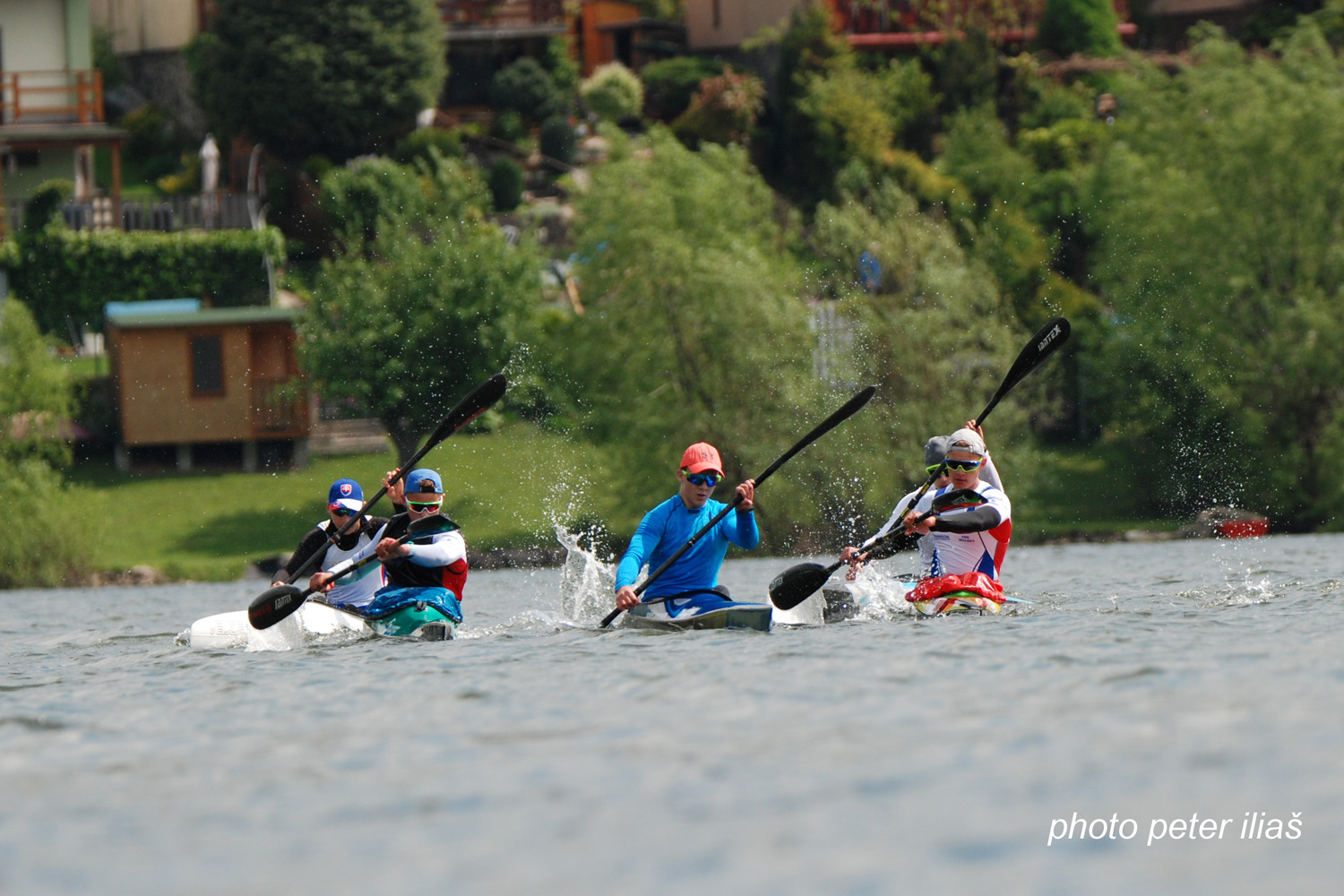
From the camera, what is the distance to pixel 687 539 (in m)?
12.3

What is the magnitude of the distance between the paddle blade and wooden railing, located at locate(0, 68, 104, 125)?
33.6m

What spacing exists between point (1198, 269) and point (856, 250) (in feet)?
19.9

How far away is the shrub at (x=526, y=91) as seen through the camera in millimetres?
49625

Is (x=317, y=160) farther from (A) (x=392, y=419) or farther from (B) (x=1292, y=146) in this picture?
(B) (x=1292, y=146)

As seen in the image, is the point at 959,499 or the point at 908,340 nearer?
the point at 959,499

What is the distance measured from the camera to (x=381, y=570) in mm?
13602

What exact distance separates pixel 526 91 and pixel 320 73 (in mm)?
6652

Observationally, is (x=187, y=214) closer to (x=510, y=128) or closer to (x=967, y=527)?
(x=510, y=128)

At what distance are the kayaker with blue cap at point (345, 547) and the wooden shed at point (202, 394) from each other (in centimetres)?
2325

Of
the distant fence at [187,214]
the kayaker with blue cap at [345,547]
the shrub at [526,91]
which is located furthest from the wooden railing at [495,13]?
the kayaker with blue cap at [345,547]

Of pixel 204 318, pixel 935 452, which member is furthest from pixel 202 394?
pixel 935 452

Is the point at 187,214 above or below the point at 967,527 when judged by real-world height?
above

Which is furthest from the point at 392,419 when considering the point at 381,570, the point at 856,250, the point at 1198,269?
the point at 381,570

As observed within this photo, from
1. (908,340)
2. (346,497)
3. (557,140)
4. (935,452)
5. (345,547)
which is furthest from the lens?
(557,140)
